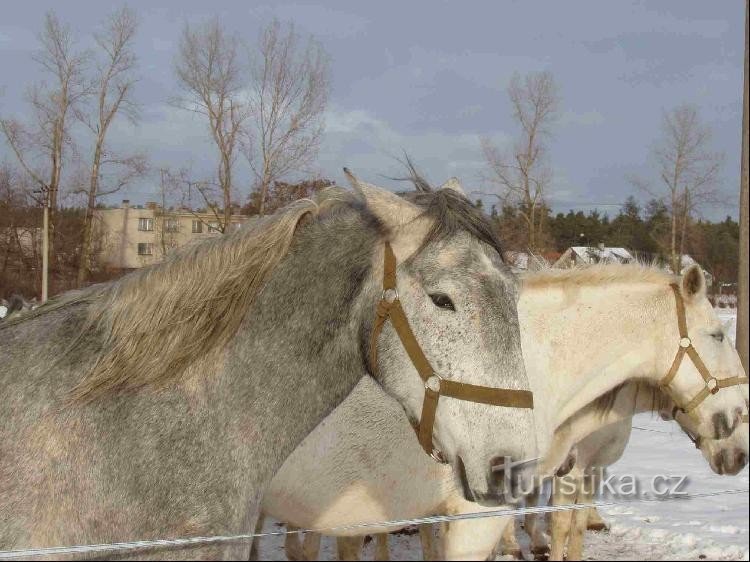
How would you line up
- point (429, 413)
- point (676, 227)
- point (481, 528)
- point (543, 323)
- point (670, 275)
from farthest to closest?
1. point (676, 227)
2. point (670, 275)
3. point (543, 323)
4. point (481, 528)
5. point (429, 413)

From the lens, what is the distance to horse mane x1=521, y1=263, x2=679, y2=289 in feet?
14.9

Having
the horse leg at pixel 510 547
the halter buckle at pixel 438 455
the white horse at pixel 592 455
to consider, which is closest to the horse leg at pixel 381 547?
the white horse at pixel 592 455

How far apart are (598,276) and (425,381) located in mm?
2957

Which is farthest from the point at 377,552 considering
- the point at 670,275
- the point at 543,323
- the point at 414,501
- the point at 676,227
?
the point at 676,227

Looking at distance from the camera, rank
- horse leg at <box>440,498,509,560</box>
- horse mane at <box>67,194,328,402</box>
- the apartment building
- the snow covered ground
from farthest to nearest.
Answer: the apartment building < the snow covered ground < horse leg at <box>440,498,509,560</box> < horse mane at <box>67,194,328,402</box>

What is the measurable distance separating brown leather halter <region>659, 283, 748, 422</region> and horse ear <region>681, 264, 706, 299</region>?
57 mm

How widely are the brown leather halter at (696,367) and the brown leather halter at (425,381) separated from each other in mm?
2997

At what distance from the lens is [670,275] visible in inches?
190

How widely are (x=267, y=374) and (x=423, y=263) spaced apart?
595mm

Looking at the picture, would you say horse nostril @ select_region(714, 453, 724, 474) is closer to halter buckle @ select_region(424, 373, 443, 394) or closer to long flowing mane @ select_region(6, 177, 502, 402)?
long flowing mane @ select_region(6, 177, 502, 402)

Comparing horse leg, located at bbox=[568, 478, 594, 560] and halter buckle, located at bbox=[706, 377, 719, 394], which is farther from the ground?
halter buckle, located at bbox=[706, 377, 719, 394]

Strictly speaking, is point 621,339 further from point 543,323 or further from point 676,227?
point 676,227

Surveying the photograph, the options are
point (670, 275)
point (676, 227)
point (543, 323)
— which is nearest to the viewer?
point (543, 323)

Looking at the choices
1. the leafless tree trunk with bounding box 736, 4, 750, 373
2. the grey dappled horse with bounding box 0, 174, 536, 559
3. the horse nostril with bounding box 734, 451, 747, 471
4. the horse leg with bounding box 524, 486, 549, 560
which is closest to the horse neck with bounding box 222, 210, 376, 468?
the grey dappled horse with bounding box 0, 174, 536, 559
